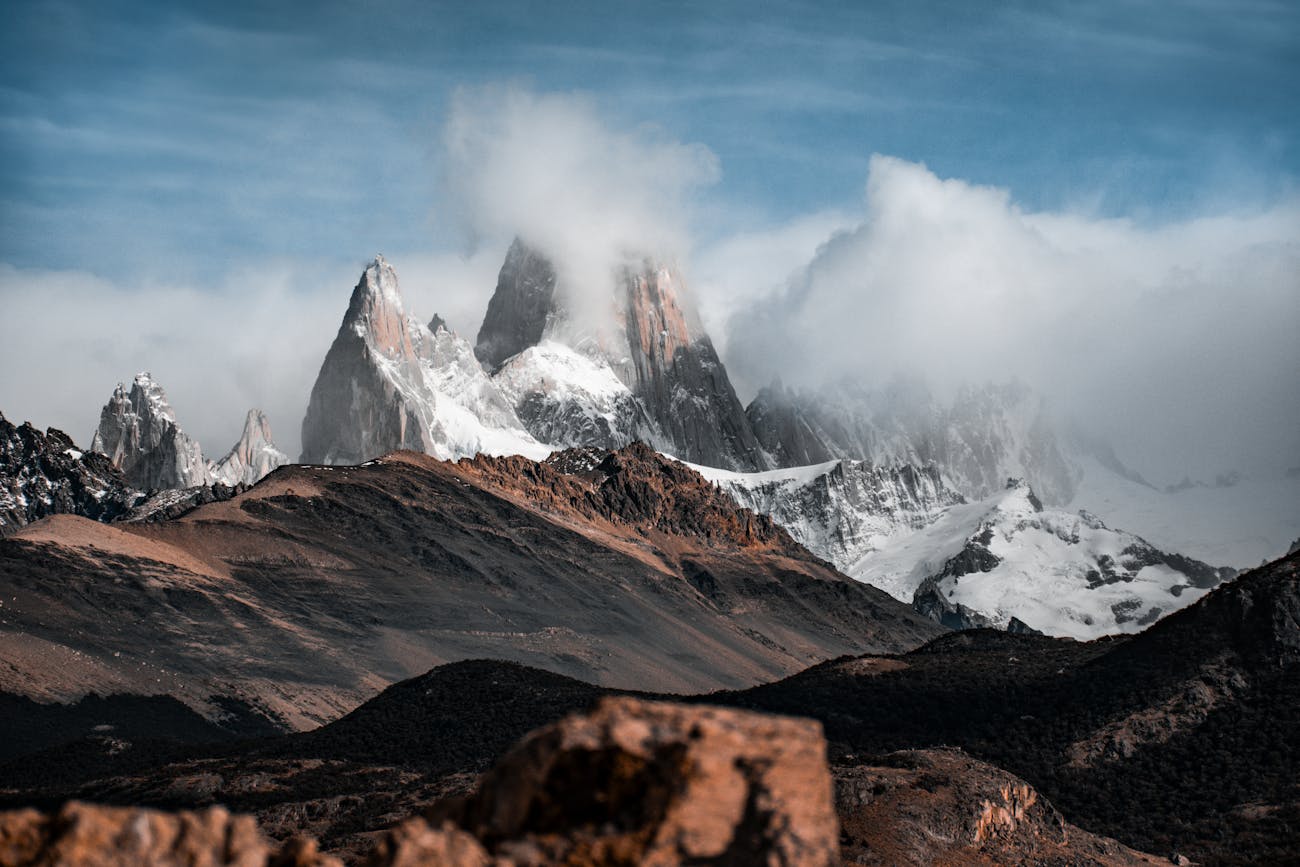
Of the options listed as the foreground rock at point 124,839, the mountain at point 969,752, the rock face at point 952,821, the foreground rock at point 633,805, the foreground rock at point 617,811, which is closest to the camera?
the foreground rock at point 124,839

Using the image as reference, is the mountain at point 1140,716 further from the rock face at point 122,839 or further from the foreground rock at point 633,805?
the rock face at point 122,839

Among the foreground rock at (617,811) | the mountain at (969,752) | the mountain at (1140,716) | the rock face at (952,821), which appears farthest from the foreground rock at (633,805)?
the mountain at (1140,716)

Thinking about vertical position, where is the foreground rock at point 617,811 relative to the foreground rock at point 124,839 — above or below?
above

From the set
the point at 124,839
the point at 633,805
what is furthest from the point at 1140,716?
the point at 124,839

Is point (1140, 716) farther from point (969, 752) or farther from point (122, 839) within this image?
point (122, 839)

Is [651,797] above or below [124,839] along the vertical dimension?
above

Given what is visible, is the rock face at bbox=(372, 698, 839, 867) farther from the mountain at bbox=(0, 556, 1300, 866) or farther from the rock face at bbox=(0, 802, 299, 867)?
the mountain at bbox=(0, 556, 1300, 866)

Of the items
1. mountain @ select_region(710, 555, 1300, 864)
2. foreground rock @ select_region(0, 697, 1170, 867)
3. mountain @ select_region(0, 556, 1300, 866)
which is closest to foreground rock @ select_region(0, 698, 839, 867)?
foreground rock @ select_region(0, 697, 1170, 867)

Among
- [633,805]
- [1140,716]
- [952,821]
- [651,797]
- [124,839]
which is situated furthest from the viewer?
[1140,716]

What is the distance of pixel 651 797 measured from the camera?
60.4 ft

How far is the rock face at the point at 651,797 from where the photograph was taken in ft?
59.8

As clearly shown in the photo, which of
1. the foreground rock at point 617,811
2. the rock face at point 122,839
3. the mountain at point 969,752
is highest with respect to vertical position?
the mountain at point 969,752

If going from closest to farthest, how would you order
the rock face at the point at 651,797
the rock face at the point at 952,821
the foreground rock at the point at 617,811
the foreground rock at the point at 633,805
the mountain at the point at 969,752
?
the foreground rock at the point at 617,811, the foreground rock at the point at 633,805, the rock face at the point at 651,797, the rock face at the point at 952,821, the mountain at the point at 969,752

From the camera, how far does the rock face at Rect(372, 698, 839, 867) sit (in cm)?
1822
